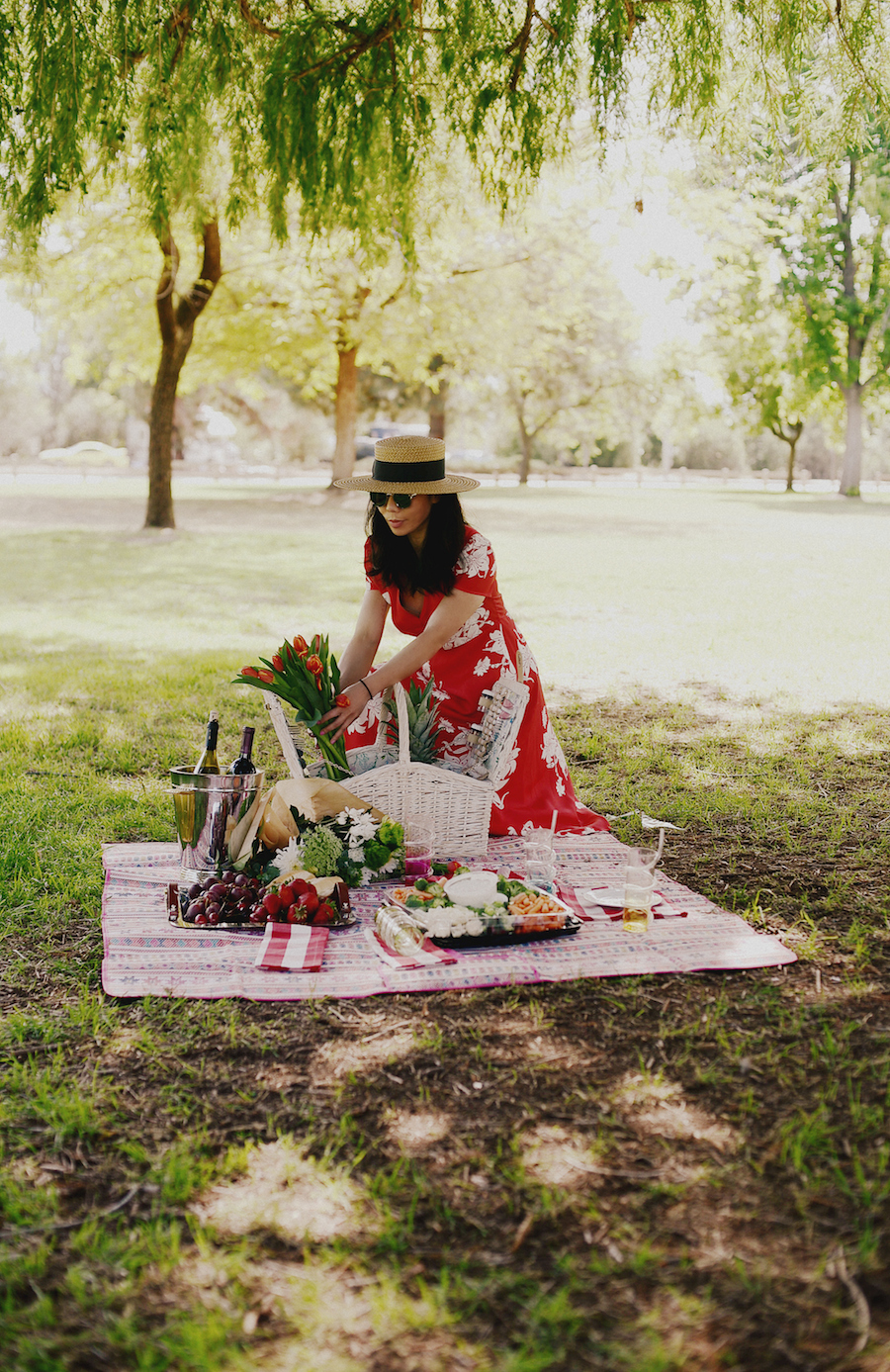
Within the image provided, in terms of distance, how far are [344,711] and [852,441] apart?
29698 millimetres

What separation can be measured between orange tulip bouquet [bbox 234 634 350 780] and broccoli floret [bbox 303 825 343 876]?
1.15 ft

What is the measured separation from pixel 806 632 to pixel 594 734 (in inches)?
163

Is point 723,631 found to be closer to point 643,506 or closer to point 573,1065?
point 573,1065

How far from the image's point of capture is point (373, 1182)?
2.20 meters

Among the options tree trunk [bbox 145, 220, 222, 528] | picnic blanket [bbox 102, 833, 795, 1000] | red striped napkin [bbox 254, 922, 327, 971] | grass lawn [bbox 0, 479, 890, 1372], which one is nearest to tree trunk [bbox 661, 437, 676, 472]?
tree trunk [bbox 145, 220, 222, 528]

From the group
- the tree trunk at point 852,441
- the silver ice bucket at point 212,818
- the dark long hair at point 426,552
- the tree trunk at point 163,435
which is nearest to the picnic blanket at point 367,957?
the silver ice bucket at point 212,818

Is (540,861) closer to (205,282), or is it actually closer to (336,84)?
(336,84)

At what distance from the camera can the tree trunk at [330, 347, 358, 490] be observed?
22.1 meters

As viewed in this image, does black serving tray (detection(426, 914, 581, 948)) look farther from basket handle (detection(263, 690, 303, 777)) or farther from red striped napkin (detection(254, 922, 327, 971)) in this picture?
basket handle (detection(263, 690, 303, 777))

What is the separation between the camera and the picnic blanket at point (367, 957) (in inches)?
A: 121

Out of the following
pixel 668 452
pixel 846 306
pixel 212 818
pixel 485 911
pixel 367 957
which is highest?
pixel 846 306

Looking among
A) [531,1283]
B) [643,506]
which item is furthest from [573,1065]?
[643,506]

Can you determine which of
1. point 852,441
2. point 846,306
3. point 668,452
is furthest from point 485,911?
point 668,452

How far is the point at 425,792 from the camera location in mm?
3971
